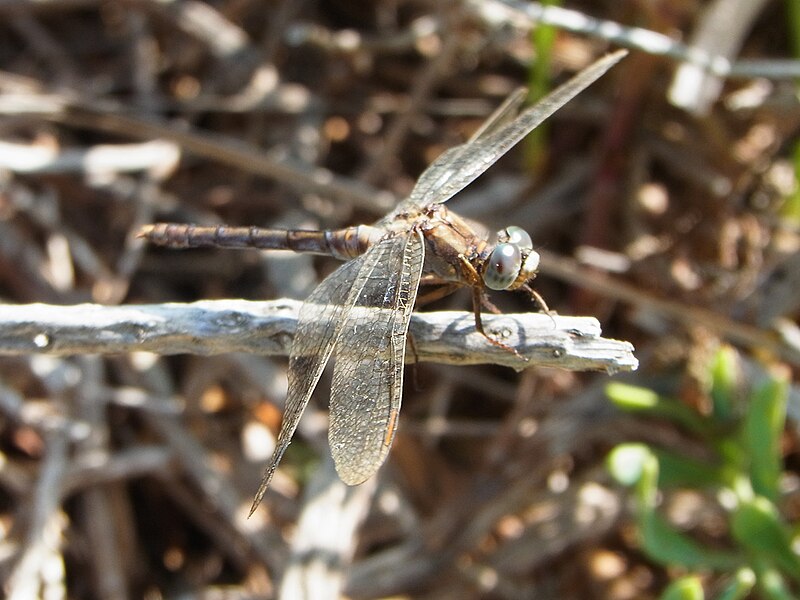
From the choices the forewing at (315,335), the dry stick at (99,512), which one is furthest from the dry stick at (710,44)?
the dry stick at (99,512)

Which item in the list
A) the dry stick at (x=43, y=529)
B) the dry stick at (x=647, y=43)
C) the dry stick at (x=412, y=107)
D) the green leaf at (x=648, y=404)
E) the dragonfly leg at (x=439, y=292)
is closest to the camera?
the green leaf at (x=648, y=404)

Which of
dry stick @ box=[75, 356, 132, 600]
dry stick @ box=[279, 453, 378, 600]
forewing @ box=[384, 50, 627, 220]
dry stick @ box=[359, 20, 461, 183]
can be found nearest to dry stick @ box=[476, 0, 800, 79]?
forewing @ box=[384, 50, 627, 220]

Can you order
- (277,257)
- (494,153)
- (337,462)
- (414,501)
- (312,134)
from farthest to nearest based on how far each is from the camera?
(312,134), (277,257), (414,501), (494,153), (337,462)

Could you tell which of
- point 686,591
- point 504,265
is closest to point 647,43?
point 504,265

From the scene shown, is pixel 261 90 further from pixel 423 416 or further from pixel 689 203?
pixel 689 203

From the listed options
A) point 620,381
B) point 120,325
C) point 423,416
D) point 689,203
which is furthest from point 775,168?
point 120,325

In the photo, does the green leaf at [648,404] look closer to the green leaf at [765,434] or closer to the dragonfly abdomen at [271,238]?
the green leaf at [765,434]
